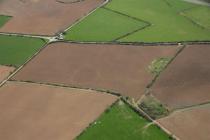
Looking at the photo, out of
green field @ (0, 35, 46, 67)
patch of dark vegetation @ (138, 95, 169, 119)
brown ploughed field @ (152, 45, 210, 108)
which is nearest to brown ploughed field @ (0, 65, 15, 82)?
green field @ (0, 35, 46, 67)

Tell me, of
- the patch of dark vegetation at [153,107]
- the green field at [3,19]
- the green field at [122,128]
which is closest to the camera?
the green field at [122,128]

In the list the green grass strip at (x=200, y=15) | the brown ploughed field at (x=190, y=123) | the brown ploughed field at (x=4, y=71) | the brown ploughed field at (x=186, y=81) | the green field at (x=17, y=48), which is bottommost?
the brown ploughed field at (x=190, y=123)

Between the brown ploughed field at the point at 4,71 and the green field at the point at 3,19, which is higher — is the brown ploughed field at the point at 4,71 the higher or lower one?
the lower one

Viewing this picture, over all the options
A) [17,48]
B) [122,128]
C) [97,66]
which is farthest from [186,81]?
[17,48]

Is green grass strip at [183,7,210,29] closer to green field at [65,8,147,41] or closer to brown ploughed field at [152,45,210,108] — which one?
green field at [65,8,147,41]

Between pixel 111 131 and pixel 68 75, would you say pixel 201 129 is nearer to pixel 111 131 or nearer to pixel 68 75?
pixel 111 131

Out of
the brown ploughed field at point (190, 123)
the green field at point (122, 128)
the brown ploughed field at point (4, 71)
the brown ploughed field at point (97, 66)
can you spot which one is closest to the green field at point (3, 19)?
the brown ploughed field at point (97, 66)

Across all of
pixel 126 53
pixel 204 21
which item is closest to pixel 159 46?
pixel 126 53

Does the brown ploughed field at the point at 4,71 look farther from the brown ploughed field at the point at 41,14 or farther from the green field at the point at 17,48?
the brown ploughed field at the point at 41,14
